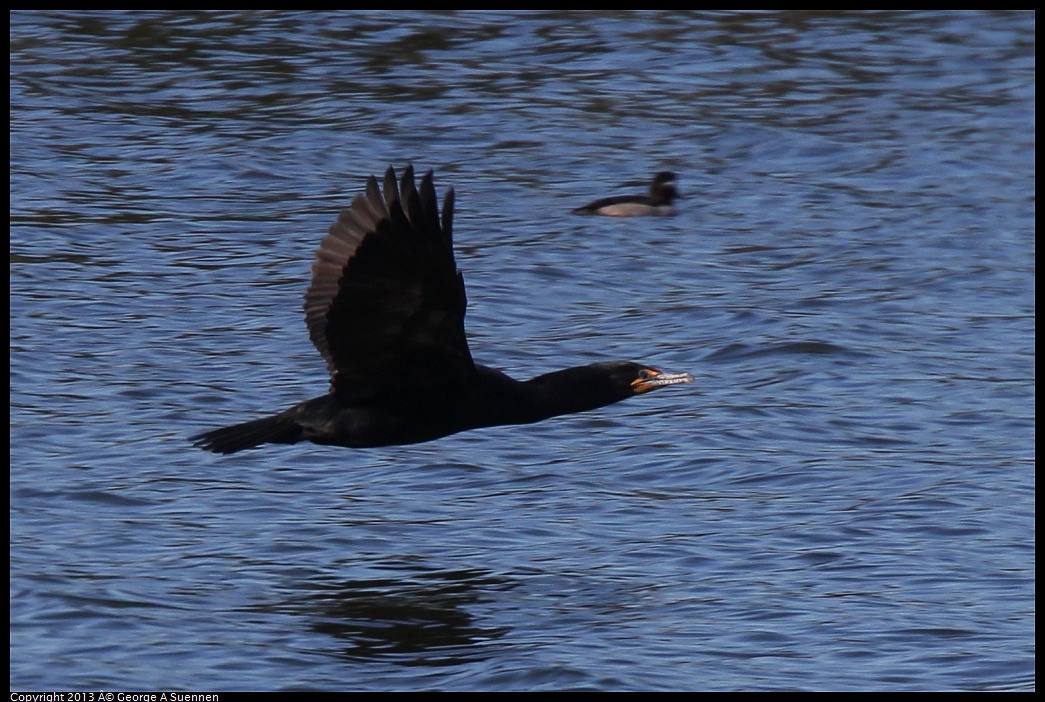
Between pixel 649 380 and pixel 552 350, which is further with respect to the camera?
pixel 552 350

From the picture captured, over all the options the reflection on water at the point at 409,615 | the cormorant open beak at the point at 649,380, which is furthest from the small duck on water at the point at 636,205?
the reflection on water at the point at 409,615

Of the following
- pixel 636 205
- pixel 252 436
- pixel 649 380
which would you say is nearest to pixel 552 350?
pixel 636 205

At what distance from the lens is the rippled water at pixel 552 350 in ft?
21.1

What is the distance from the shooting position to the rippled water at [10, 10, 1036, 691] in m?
6.44

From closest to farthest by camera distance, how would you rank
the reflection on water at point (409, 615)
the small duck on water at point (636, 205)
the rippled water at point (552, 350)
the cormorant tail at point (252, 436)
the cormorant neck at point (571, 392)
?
the reflection on water at point (409, 615)
the rippled water at point (552, 350)
the cormorant tail at point (252, 436)
the cormorant neck at point (571, 392)
the small duck on water at point (636, 205)

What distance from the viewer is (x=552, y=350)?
9.61 metres

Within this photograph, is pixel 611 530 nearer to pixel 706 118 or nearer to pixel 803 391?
pixel 803 391

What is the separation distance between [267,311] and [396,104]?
3673 mm

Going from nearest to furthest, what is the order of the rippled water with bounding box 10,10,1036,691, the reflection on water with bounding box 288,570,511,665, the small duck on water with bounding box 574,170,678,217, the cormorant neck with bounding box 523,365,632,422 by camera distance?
the reflection on water with bounding box 288,570,511,665 < the rippled water with bounding box 10,10,1036,691 < the cormorant neck with bounding box 523,365,632,422 < the small duck on water with bounding box 574,170,678,217

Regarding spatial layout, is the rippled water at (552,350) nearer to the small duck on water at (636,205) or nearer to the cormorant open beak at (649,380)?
the small duck on water at (636,205)

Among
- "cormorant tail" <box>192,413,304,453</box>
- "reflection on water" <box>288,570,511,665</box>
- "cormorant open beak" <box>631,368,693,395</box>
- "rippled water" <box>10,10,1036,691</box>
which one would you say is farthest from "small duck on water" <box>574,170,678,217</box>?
"cormorant tail" <box>192,413,304,453</box>

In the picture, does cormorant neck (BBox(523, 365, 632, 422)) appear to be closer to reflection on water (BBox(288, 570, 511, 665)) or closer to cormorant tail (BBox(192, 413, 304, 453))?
reflection on water (BBox(288, 570, 511, 665))

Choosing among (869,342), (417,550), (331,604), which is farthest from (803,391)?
(331,604)

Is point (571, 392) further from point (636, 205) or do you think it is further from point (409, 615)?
point (636, 205)
